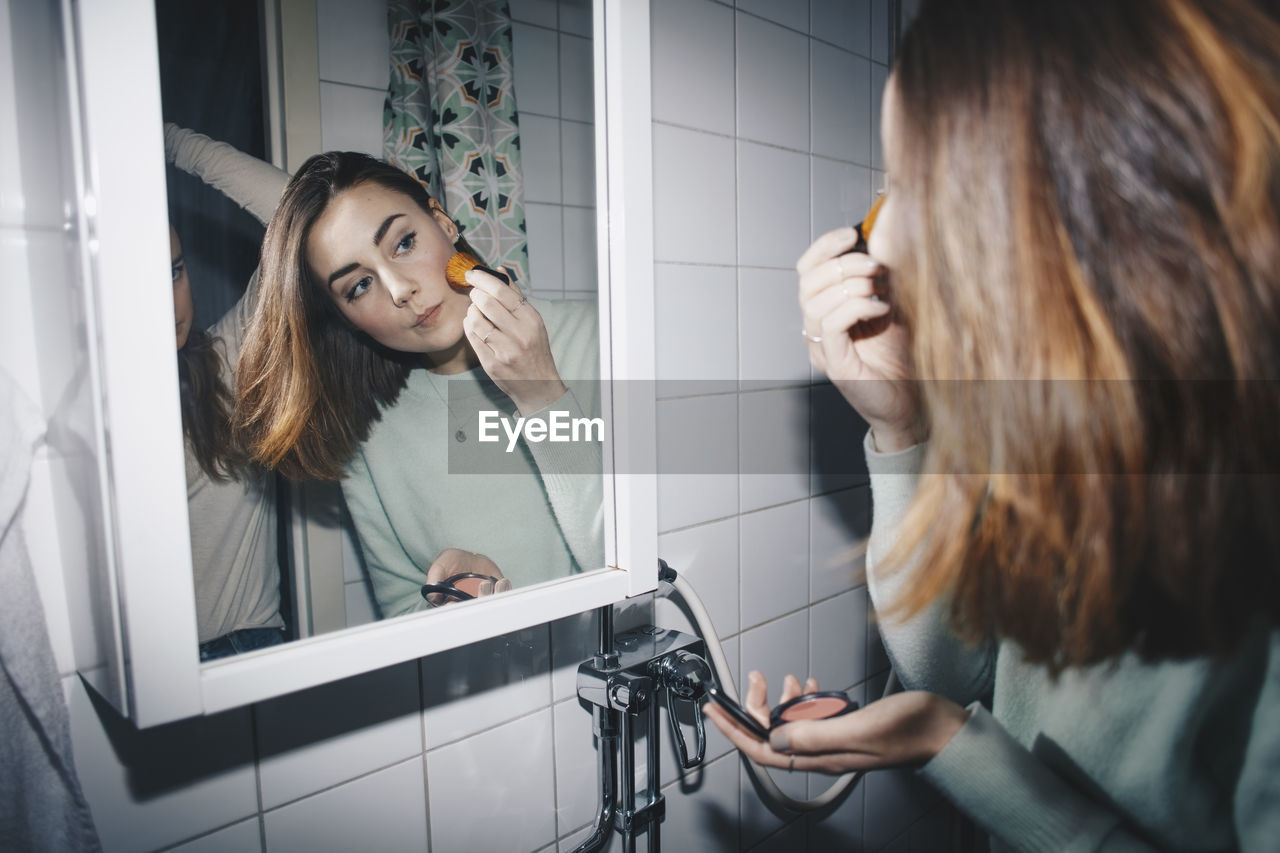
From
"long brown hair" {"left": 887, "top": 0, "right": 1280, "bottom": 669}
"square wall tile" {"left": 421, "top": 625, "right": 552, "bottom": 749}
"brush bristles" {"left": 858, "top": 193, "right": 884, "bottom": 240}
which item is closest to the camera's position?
"long brown hair" {"left": 887, "top": 0, "right": 1280, "bottom": 669}

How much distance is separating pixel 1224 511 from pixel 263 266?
0.75m

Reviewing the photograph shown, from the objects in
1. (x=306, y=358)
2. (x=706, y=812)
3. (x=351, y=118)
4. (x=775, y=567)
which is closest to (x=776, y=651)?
(x=775, y=567)

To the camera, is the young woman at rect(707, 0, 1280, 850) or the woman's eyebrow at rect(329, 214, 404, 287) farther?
the woman's eyebrow at rect(329, 214, 404, 287)

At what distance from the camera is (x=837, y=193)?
108 cm

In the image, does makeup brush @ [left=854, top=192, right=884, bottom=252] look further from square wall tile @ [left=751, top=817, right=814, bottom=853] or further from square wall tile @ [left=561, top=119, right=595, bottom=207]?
square wall tile @ [left=751, top=817, right=814, bottom=853]

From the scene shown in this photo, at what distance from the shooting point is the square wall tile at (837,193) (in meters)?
1.04

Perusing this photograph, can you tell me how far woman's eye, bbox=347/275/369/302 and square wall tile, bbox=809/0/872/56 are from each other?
823 mm

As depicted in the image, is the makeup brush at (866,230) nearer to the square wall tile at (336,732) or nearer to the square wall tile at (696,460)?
the square wall tile at (696,460)

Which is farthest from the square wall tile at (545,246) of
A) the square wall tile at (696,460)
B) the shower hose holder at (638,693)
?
the shower hose holder at (638,693)

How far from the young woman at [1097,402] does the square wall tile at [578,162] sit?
0.99 ft

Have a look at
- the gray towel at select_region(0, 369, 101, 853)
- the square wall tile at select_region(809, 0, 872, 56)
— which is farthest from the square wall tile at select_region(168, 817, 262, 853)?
the square wall tile at select_region(809, 0, 872, 56)

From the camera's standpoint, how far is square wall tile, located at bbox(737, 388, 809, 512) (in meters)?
0.97

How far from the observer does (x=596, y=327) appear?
743 millimetres

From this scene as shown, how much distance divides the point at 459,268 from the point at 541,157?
0.17m
